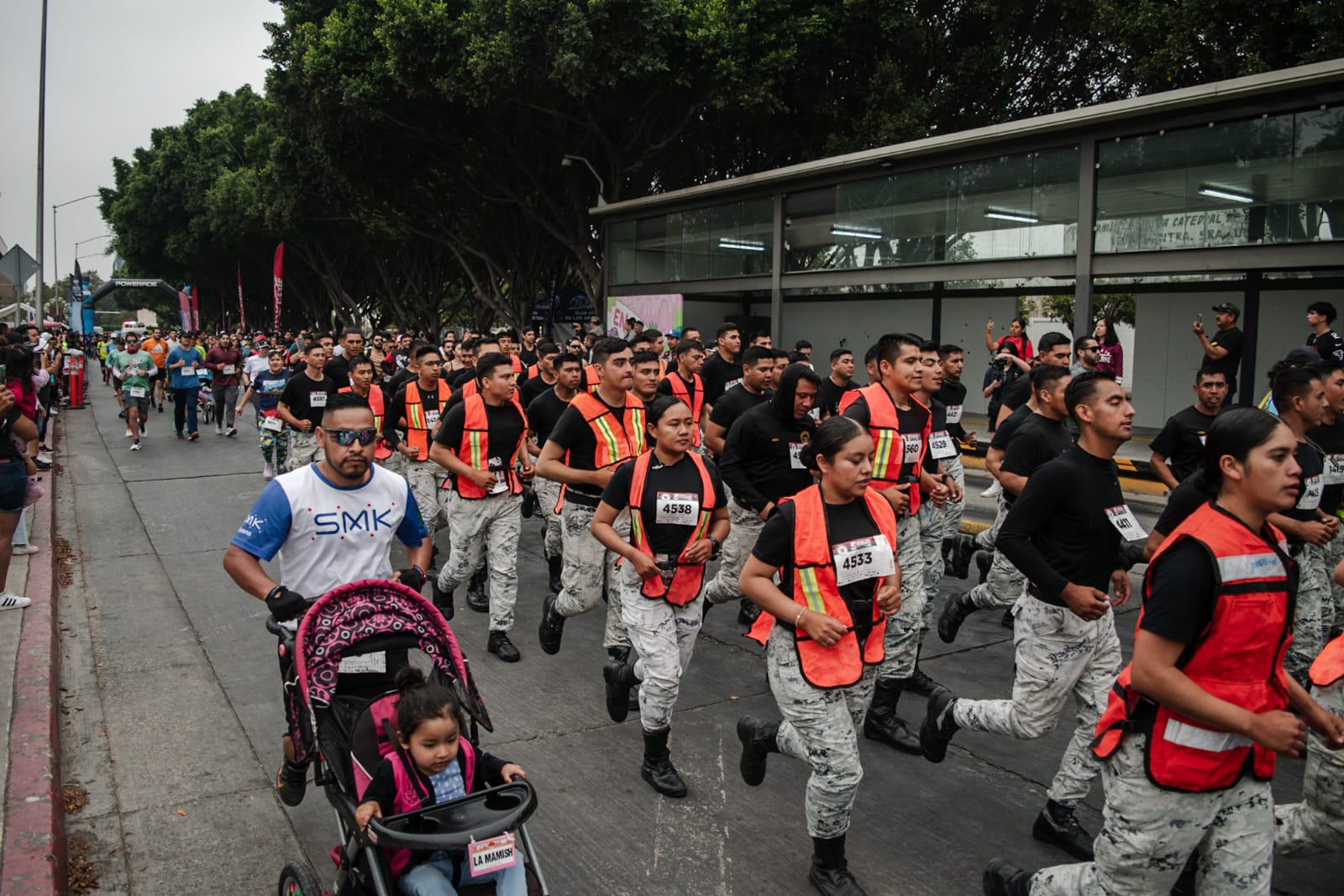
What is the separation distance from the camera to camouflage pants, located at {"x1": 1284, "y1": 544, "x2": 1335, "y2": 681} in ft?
17.2

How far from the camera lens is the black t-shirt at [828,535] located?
387 cm

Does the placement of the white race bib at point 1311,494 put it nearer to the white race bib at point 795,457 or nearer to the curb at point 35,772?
the white race bib at point 795,457

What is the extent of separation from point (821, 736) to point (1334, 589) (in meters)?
3.94

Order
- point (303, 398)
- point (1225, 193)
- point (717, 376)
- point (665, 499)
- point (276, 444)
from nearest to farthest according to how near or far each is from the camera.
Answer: point (665, 499) → point (717, 376) → point (303, 398) → point (276, 444) → point (1225, 193)

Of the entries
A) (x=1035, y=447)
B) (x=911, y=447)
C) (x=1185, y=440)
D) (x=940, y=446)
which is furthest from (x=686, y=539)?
(x=1185, y=440)

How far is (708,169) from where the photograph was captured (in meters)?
26.9

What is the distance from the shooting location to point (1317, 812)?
137 inches

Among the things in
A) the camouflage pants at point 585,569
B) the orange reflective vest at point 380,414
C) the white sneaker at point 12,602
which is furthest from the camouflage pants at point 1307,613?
the white sneaker at point 12,602

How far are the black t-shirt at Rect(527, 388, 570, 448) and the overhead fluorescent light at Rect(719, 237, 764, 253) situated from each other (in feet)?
46.0

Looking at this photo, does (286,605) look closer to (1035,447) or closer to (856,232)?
(1035,447)

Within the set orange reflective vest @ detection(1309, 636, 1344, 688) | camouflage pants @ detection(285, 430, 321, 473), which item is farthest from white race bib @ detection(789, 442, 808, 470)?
camouflage pants @ detection(285, 430, 321, 473)

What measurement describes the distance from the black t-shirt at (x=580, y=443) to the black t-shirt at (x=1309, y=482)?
3.69m

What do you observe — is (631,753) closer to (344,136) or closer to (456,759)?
(456,759)

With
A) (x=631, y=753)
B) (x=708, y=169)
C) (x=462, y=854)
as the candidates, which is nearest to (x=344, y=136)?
(x=708, y=169)
